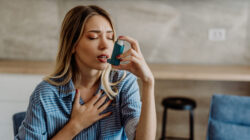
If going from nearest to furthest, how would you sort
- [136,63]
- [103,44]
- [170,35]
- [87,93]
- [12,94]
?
1. [136,63]
2. [103,44]
3. [87,93]
4. [12,94]
5. [170,35]

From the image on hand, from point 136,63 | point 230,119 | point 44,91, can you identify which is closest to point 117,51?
point 136,63

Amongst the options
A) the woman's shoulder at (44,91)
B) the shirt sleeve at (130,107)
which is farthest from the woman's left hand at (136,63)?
the woman's shoulder at (44,91)

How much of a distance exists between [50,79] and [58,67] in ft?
0.20

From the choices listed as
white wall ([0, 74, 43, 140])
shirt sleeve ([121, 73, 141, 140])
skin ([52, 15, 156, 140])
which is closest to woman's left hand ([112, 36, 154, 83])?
skin ([52, 15, 156, 140])

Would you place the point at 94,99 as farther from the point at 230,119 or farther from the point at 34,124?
the point at 230,119

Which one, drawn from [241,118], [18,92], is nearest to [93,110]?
[241,118]

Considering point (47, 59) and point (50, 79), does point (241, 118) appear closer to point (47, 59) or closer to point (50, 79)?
point (50, 79)

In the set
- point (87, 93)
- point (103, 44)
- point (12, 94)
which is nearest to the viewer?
point (103, 44)

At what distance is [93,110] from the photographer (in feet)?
3.38

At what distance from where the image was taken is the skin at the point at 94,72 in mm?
929

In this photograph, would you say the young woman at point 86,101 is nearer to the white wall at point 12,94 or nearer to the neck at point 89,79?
the neck at point 89,79

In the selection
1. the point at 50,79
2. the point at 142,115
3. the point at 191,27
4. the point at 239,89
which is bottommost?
the point at 239,89

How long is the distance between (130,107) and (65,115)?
0.26 meters

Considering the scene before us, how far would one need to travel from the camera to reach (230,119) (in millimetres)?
1188
